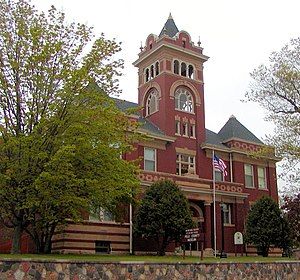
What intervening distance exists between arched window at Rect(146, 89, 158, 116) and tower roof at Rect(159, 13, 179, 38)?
4.92m

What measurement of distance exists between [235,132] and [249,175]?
3898mm

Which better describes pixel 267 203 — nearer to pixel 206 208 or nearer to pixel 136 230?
pixel 206 208

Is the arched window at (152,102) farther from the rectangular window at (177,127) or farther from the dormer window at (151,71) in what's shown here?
the rectangular window at (177,127)

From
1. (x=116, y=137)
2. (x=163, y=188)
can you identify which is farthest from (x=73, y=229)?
(x=116, y=137)

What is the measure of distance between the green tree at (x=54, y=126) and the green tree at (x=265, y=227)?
56.0 ft

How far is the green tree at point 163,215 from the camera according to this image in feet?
Answer: 102

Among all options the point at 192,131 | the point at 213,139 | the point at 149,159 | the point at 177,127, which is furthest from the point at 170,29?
the point at 149,159

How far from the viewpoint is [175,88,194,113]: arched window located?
41.3 meters

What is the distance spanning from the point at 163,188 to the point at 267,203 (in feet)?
31.7

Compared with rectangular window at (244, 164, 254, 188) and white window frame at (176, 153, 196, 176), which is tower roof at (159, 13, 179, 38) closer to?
white window frame at (176, 153, 196, 176)

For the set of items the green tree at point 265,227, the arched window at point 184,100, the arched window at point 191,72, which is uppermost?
the arched window at point 191,72

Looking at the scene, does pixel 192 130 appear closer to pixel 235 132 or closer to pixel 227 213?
pixel 235 132

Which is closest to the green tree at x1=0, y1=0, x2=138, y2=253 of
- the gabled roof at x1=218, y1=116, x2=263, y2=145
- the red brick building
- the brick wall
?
the brick wall

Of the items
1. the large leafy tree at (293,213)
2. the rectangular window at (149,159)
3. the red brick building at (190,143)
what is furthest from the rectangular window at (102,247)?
the large leafy tree at (293,213)
